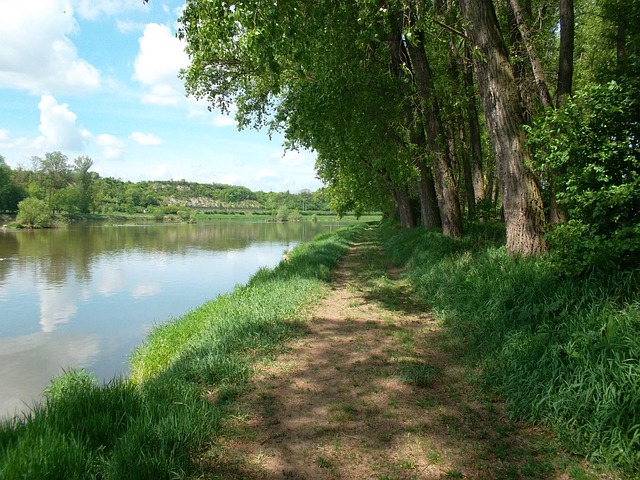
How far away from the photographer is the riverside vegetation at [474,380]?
2.84m

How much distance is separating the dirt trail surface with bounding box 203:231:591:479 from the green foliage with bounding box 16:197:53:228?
243 ft

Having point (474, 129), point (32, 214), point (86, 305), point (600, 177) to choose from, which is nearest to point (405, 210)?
point (474, 129)

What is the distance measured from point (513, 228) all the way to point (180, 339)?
6.26 m

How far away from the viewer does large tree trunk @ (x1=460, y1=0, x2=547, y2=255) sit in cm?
680

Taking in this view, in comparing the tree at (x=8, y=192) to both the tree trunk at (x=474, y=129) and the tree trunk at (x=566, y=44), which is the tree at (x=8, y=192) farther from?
the tree trunk at (x=566, y=44)

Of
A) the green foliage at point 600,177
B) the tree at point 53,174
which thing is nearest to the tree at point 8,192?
the tree at point 53,174

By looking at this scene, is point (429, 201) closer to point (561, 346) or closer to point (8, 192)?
point (561, 346)

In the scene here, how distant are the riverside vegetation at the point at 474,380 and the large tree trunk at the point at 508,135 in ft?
1.87

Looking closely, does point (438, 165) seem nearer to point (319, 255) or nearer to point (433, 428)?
point (319, 255)

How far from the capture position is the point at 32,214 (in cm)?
6462

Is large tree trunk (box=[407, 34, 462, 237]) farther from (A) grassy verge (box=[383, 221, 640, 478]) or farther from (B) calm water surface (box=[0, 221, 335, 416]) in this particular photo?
(B) calm water surface (box=[0, 221, 335, 416])

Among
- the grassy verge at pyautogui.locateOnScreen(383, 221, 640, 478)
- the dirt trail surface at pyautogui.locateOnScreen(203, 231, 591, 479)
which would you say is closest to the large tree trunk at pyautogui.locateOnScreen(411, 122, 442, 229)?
the grassy verge at pyautogui.locateOnScreen(383, 221, 640, 478)

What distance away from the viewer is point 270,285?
9.91 m

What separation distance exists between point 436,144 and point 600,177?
23.9 ft
